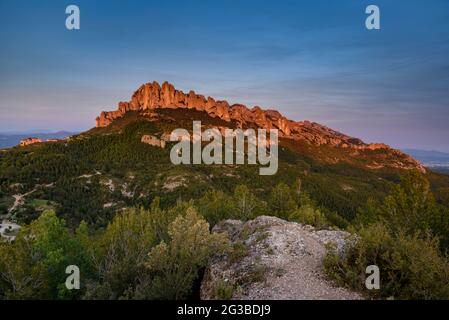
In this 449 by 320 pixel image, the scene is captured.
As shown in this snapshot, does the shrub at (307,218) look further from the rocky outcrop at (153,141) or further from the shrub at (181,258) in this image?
the rocky outcrop at (153,141)

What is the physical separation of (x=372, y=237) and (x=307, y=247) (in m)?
5.43

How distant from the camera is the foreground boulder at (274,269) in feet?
50.2

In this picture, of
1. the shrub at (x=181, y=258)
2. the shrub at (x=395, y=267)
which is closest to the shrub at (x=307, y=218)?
the shrub at (x=181, y=258)

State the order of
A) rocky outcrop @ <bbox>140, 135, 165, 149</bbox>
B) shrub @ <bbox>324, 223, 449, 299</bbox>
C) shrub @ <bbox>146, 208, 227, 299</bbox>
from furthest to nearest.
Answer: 1. rocky outcrop @ <bbox>140, 135, 165, 149</bbox>
2. shrub @ <bbox>146, 208, 227, 299</bbox>
3. shrub @ <bbox>324, 223, 449, 299</bbox>

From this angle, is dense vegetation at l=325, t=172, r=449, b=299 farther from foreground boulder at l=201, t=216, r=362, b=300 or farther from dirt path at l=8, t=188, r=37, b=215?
dirt path at l=8, t=188, r=37, b=215

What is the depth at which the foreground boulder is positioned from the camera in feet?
50.2

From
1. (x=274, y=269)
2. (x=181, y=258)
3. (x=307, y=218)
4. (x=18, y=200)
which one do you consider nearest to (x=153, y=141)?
(x=18, y=200)

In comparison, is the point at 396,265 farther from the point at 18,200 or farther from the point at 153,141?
the point at 153,141

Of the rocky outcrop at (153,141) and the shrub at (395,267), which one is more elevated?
the rocky outcrop at (153,141)

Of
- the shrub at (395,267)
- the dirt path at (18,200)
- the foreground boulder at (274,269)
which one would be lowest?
the dirt path at (18,200)

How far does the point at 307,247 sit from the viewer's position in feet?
67.7

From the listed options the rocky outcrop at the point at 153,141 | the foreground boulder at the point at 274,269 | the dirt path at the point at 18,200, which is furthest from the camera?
the rocky outcrop at the point at 153,141

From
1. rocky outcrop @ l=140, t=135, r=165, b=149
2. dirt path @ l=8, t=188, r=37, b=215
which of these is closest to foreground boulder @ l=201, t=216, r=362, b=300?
dirt path @ l=8, t=188, r=37, b=215
